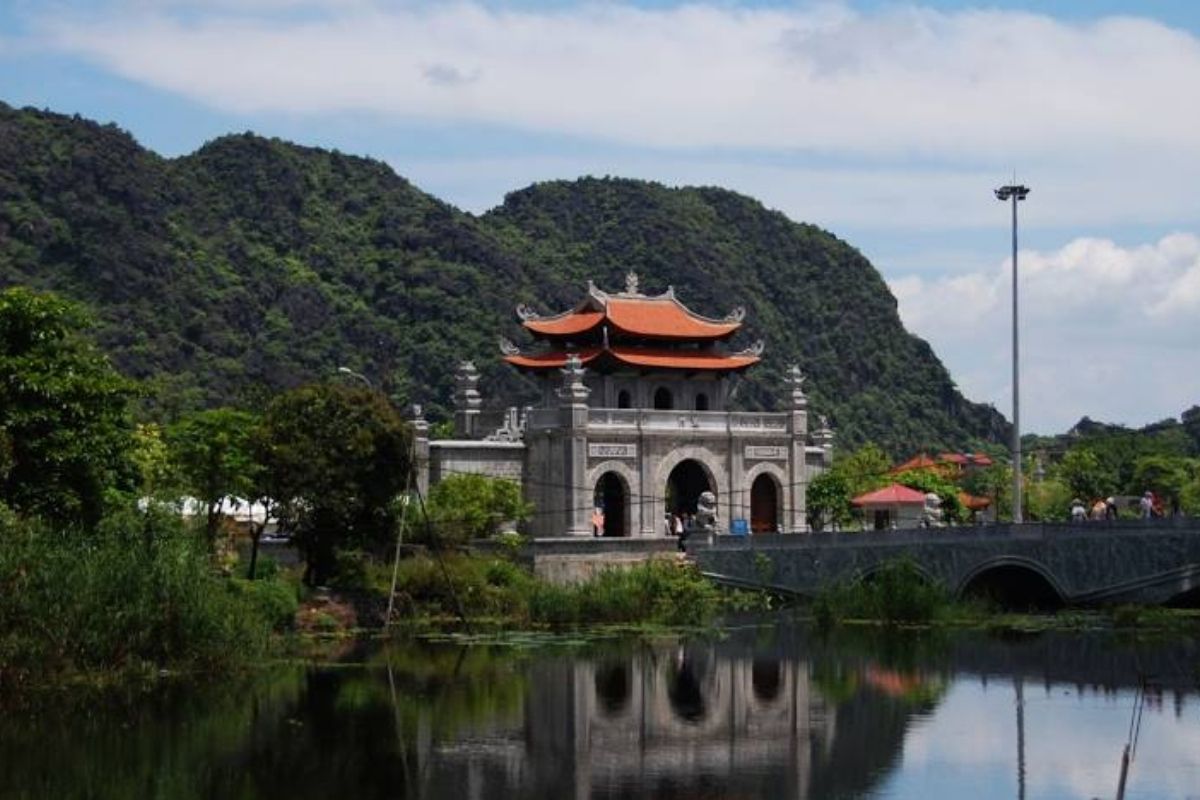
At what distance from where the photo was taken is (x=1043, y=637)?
5438 cm

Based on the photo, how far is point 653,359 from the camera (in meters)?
78.6

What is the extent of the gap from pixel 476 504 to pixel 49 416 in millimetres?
27210

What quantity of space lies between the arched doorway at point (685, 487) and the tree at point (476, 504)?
8.47 metres

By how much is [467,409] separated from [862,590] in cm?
2688

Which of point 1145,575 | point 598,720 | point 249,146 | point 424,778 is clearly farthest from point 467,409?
point 249,146

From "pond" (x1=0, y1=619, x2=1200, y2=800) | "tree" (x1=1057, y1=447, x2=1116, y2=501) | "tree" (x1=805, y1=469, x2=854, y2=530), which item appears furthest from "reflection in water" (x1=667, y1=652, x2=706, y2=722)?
"tree" (x1=1057, y1=447, x2=1116, y2=501)

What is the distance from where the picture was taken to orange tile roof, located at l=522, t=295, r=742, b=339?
7912cm

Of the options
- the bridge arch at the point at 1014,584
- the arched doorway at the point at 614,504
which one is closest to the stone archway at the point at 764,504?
the arched doorway at the point at 614,504

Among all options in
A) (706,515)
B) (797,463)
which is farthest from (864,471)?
(706,515)

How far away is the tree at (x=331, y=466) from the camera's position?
60.0 meters

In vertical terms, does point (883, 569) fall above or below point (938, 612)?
above

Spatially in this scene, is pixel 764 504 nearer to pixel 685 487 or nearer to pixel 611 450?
pixel 685 487

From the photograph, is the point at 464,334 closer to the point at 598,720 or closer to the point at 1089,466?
the point at 1089,466

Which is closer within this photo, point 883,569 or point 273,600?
point 273,600
